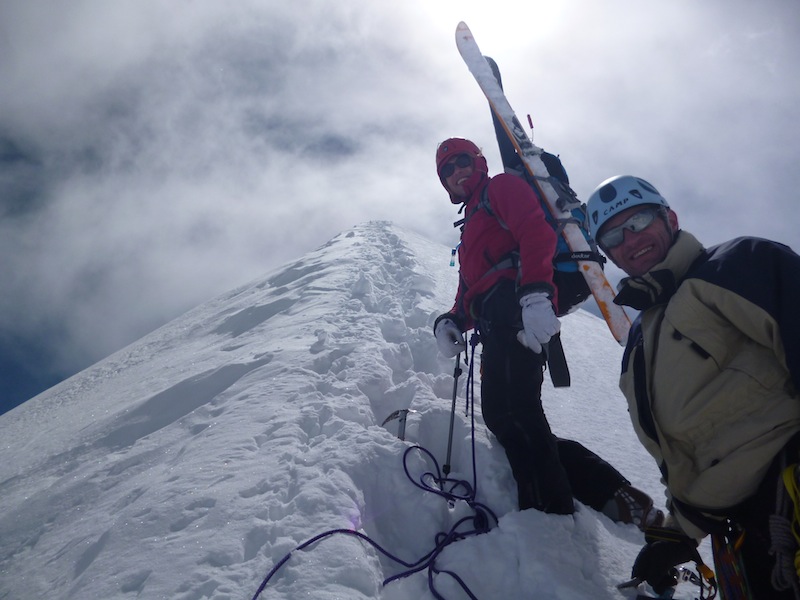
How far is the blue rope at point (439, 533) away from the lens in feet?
7.37

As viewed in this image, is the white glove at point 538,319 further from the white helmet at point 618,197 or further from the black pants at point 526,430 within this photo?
the white helmet at point 618,197

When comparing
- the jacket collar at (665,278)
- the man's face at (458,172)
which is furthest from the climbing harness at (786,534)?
the man's face at (458,172)

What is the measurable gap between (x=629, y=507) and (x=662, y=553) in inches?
31.0

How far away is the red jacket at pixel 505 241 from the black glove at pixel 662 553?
1.29 metres

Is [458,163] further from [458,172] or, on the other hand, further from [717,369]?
[717,369]

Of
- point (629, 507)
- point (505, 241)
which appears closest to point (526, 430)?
point (629, 507)

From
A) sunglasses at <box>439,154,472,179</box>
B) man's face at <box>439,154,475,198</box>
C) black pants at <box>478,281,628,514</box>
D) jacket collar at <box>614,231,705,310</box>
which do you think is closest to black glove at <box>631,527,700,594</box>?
black pants at <box>478,281,628,514</box>

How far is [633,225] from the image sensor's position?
7.13 feet

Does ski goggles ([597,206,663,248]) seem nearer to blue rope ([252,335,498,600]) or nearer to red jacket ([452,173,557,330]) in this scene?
red jacket ([452,173,557,330])

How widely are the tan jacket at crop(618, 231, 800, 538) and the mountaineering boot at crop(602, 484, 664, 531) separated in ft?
3.54

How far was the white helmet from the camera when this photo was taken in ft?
7.23

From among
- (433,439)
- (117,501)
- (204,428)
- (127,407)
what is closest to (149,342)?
(127,407)

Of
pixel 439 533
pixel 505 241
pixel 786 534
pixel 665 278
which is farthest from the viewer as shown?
pixel 505 241

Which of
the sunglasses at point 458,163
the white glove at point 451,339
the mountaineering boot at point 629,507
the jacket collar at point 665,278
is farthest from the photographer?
the sunglasses at point 458,163
